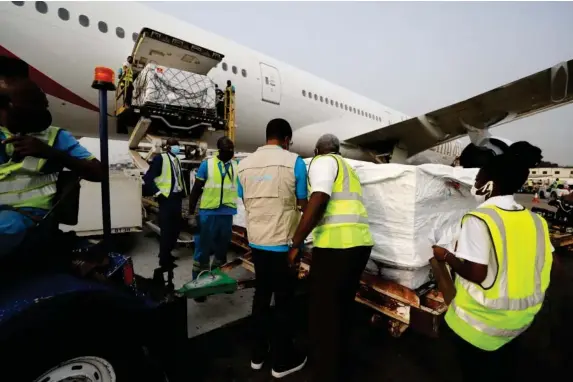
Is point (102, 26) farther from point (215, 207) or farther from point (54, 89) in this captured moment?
point (215, 207)

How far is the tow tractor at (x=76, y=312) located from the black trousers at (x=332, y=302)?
0.91 meters

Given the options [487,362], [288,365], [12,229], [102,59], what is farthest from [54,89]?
[487,362]

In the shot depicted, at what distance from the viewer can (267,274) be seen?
2289mm

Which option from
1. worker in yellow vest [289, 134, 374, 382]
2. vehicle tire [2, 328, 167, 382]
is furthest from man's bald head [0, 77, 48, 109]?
worker in yellow vest [289, 134, 374, 382]

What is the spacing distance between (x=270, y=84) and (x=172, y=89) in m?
3.96

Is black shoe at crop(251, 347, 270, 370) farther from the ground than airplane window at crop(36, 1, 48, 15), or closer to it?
closer to it

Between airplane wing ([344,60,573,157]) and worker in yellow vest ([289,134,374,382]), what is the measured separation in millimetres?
5675

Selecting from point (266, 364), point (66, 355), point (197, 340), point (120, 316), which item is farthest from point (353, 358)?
point (66, 355)

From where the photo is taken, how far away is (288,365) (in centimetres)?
222

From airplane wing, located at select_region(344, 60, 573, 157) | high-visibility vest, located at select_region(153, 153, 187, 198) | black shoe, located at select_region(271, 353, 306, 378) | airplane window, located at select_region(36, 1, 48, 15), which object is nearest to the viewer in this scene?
black shoe, located at select_region(271, 353, 306, 378)

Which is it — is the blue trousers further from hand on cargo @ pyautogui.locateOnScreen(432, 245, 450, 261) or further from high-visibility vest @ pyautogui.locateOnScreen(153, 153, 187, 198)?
hand on cargo @ pyautogui.locateOnScreen(432, 245, 450, 261)

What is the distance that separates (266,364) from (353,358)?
702mm

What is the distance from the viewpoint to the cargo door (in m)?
7.95

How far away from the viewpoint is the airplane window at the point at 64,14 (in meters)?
4.79
